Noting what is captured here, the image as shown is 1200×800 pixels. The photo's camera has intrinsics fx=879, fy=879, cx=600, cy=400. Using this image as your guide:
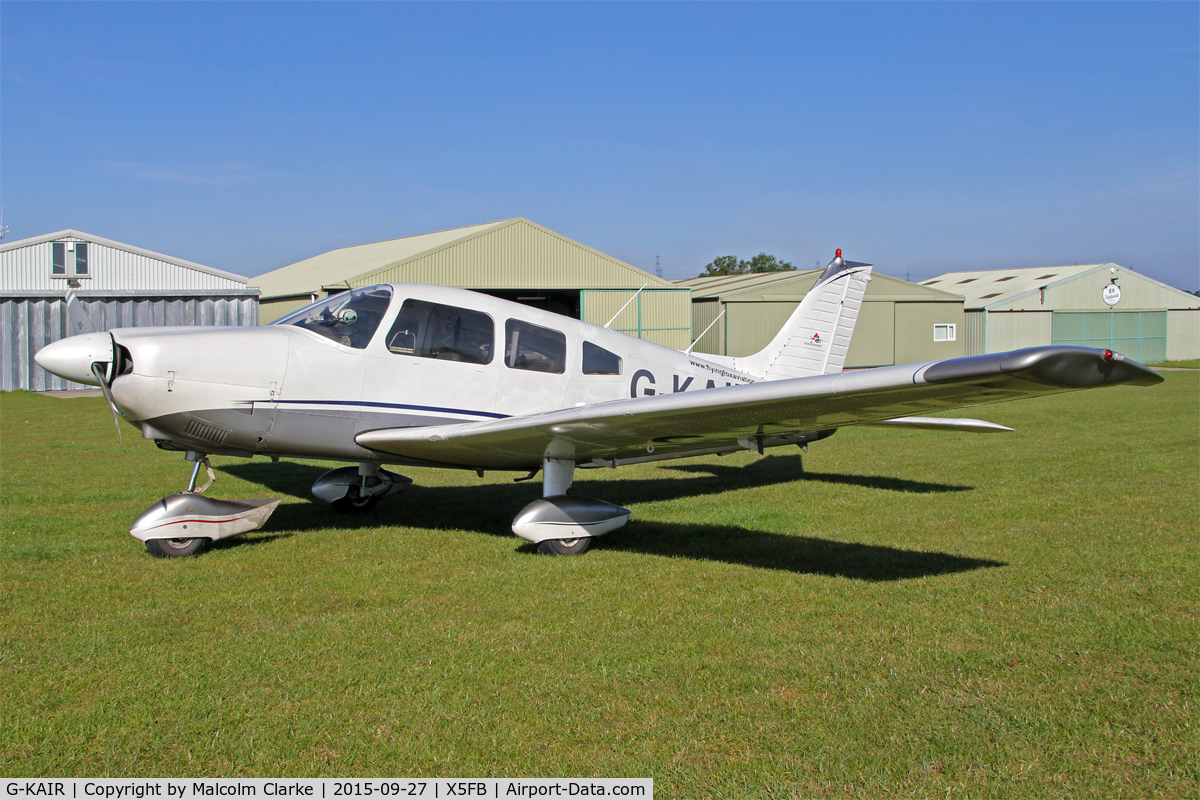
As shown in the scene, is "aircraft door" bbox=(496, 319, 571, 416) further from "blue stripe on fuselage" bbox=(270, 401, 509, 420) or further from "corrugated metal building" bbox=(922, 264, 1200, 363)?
"corrugated metal building" bbox=(922, 264, 1200, 363)

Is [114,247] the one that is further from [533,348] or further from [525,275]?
[533,348]

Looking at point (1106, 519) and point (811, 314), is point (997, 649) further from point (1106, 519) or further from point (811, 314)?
point (811, 314)

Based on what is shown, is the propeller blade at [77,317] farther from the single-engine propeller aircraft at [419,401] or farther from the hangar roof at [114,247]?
the hangar roof at [114,247]

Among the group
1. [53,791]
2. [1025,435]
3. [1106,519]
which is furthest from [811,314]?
[53,791]

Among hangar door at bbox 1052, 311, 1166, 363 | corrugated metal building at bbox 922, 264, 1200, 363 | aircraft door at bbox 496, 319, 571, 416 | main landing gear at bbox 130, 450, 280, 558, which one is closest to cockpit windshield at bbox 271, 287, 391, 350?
aircraft door at bbox 496, 319, 571, 416

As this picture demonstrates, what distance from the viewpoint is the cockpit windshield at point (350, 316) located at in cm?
671

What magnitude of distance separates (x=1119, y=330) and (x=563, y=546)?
48985 mm

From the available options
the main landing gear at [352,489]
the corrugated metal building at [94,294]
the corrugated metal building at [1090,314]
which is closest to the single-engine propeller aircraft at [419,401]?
the main landing gear at [352,489]

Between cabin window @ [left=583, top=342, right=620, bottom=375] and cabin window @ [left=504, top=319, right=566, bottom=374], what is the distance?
230mm

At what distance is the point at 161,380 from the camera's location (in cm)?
607

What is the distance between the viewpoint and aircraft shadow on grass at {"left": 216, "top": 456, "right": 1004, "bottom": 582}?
241 inches

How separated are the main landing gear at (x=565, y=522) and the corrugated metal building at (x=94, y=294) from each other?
66.7 ft

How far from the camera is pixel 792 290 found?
39.5 m

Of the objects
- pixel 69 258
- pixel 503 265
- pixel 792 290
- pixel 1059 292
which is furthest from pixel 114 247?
pixel 1059 292
